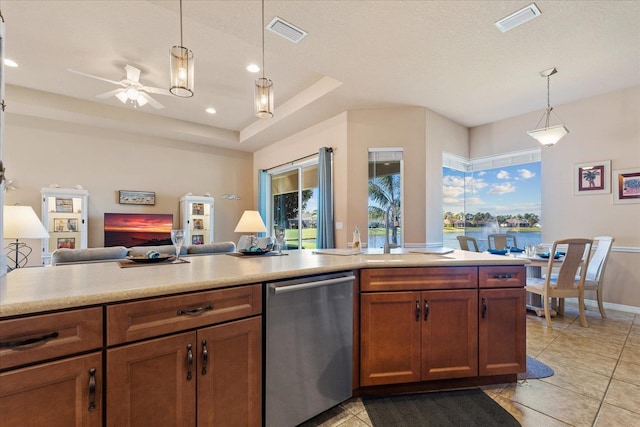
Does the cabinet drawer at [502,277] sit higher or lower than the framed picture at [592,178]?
lower

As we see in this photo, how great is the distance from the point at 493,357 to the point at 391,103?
11.4 ft

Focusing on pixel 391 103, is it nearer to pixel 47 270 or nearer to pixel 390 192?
pixel 390 192

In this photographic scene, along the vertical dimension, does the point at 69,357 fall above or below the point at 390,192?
below

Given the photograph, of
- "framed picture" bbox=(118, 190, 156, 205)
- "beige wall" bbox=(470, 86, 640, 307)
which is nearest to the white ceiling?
"beige wall" bbox=(470, 86, 640, 307)

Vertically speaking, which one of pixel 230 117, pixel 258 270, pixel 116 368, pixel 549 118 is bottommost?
pixel 116 368

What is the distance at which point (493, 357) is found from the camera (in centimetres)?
200

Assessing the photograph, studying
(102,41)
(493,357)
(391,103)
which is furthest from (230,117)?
(493,357)

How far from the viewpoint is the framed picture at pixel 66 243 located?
4.64 metres

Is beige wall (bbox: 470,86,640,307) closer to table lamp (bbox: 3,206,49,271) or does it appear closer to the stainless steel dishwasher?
the stainless steel dishwasher

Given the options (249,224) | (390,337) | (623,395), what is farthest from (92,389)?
(249,224)

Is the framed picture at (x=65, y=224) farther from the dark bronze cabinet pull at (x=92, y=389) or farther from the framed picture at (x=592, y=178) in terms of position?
the framed picture at (x=592, y=178)

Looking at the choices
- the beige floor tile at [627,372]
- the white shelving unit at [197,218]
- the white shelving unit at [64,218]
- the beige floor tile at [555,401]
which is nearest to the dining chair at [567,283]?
the beige floor tile at [627,372]

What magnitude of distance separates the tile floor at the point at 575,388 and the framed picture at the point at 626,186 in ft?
5.77

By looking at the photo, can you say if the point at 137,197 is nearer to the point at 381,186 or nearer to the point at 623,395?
the point at 381,186
